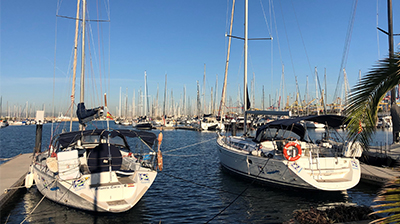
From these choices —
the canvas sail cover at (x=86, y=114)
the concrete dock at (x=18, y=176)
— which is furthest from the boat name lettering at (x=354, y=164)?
the canvas sail cover at (x=86, y=114)

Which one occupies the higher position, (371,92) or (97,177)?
(371,92)

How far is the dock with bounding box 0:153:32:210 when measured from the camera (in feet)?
39.3

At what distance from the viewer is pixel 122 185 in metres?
10.0

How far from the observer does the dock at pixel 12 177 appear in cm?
1199

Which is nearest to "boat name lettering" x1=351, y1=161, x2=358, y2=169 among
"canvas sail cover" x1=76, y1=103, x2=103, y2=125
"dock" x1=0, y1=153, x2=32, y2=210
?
"canvas sail cover" x1=76, y1=103, x2=103, y2=125

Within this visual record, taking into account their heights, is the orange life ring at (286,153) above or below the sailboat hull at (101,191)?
above

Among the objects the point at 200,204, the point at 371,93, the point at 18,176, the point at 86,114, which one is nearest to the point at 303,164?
the point at 200,204

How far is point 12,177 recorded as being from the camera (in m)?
14.6

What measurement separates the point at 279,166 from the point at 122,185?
7.13m

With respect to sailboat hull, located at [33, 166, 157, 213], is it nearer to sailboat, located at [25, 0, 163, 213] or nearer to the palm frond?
sailboat, located at [25, 0, 163, 213]

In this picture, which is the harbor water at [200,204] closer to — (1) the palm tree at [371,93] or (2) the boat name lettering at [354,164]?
(2) the boat name lettering at [354,164]

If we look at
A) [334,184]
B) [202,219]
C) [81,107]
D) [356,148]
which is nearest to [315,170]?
[334,184]

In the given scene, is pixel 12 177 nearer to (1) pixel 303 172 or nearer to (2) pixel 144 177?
(2) pixel 144 177

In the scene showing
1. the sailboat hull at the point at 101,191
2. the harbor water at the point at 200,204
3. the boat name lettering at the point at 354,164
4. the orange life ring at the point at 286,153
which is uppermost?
the orange life ring at the point at 286,153
